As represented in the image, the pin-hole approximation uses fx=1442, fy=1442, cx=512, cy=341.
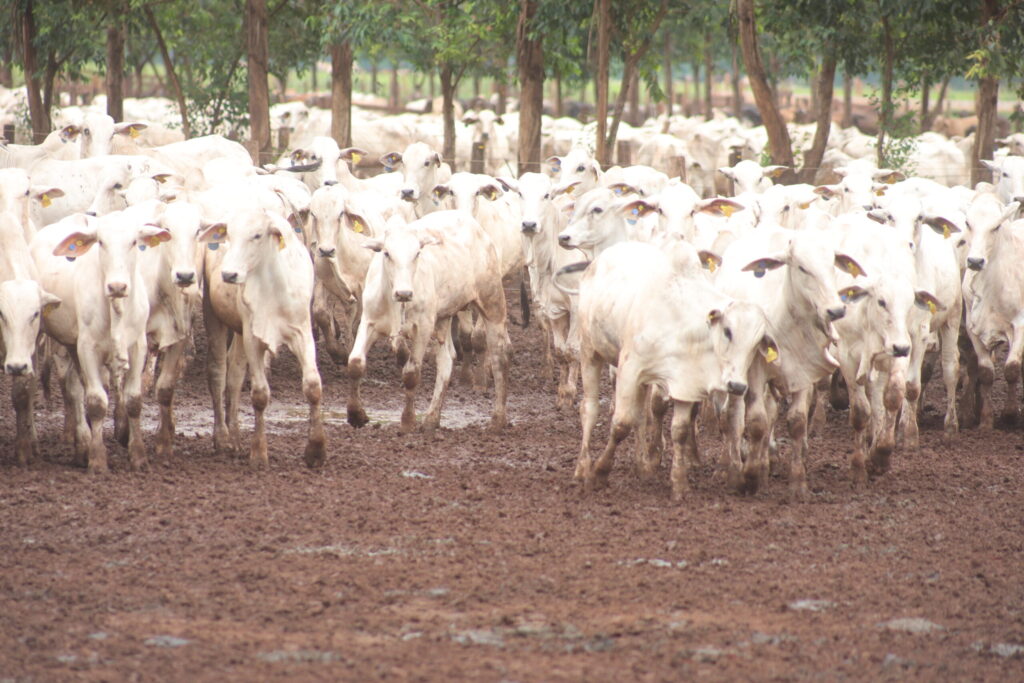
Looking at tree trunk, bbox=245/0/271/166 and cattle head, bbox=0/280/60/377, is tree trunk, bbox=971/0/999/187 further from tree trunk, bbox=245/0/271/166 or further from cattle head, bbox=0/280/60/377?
cattle head, bbox=0/280/60/377

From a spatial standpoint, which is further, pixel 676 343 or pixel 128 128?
pixel 128 128

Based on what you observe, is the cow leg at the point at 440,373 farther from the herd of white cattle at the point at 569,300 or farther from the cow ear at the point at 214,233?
the cow ear at the point at 214,233

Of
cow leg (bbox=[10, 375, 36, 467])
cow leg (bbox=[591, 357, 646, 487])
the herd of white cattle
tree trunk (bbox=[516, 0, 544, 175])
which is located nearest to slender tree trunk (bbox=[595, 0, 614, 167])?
tree trunk (bbox=[516, 0, 544, 175])

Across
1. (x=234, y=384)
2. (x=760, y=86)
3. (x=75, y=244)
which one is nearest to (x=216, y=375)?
(x=234, y=384)

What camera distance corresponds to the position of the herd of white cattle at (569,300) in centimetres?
882

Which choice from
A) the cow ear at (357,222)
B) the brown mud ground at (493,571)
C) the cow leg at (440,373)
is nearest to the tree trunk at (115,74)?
the cow ear at (357,222)

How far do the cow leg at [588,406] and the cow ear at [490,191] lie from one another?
4.55m

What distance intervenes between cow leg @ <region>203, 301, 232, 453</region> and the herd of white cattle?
0.02m

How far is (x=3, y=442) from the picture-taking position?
1053cm

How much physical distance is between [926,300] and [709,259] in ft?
4.85

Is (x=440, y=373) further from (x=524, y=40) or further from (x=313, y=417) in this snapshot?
(x=524, y=40)

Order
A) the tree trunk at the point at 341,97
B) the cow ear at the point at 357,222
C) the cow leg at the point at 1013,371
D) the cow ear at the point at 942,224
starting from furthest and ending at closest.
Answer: the tree trunk at the point at 341,97
the cow ear at the point at 357,222
the cow leg at the point at 1013,371
the cow ear at the point at 942,224

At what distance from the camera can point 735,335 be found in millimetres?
8453

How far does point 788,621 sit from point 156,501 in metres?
3.98
